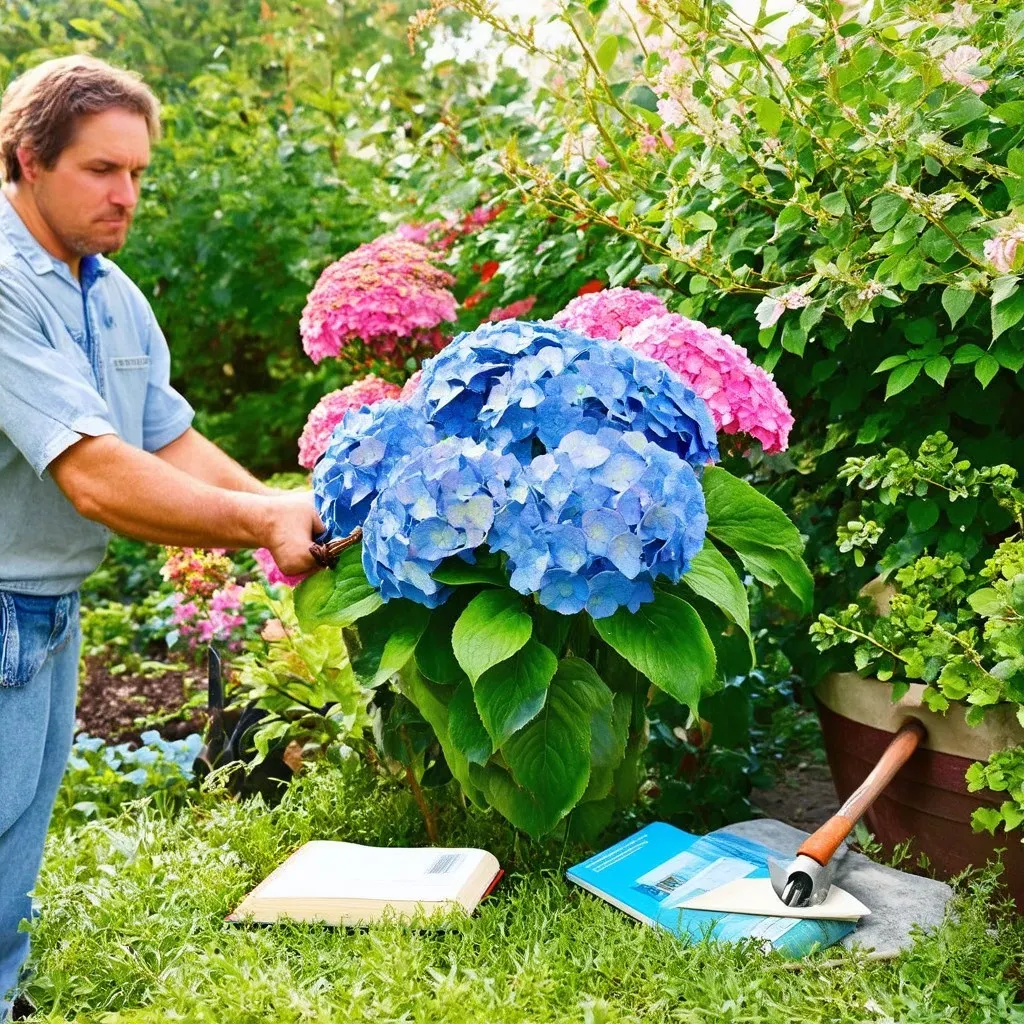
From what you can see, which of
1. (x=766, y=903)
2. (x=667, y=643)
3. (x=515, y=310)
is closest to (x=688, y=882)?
(x=766, y=903)

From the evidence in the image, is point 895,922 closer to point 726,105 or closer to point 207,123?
point 726,105

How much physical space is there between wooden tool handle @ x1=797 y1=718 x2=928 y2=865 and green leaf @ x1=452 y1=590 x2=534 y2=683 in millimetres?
524

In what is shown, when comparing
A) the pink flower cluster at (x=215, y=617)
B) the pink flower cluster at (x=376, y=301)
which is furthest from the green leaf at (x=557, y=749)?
the pink flower cluster at (x=215, y=617)

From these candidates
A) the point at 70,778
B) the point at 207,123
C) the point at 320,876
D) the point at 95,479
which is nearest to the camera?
the point at 320,876

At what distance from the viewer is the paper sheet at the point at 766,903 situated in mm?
1583

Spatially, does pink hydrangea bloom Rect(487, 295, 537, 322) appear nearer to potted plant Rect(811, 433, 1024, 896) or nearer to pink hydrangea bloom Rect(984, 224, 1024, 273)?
potted plant Rect(811, 433, 1024, 896)

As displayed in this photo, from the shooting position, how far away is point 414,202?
147 inches

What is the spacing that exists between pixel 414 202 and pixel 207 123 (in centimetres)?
246

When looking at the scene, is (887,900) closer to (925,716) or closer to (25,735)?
(925,716)

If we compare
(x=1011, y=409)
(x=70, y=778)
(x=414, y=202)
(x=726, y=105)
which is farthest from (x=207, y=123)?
(x=1011, y=409)

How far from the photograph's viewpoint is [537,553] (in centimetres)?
145

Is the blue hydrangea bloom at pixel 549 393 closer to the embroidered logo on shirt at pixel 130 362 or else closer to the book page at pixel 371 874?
the book page at pixel 371 874

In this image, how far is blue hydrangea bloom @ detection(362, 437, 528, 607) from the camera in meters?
1.47

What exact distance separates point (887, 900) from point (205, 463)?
64.7 inches
